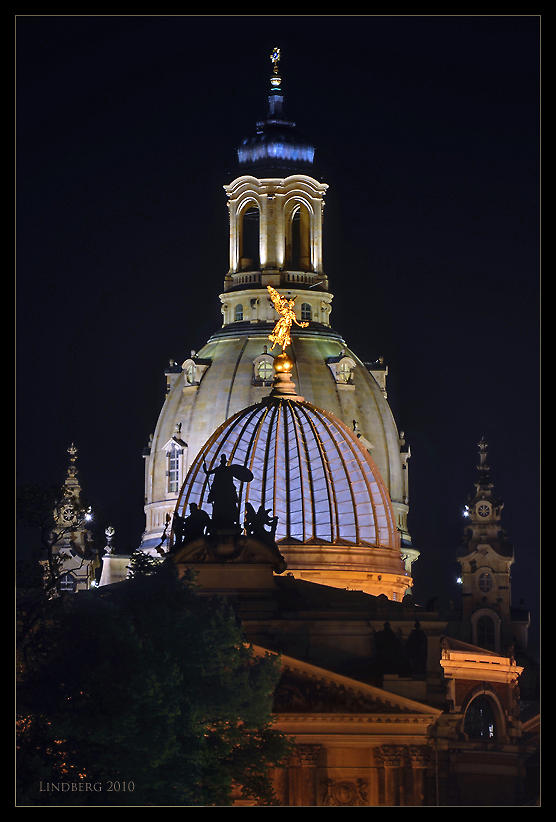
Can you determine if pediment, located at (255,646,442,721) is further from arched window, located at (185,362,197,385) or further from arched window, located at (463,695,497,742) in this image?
arched window, located at (185,362,197,385)

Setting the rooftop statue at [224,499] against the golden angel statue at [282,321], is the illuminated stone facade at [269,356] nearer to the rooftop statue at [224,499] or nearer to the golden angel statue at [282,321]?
the golden angel statue at [282,321]

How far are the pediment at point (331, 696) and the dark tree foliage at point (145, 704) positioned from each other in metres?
7.90

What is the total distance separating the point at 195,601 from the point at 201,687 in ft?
17.6

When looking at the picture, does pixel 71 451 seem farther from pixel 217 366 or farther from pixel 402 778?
pixel 402 778

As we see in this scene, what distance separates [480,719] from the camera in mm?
157125

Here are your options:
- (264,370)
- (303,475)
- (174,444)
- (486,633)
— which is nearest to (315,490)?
(303,475)

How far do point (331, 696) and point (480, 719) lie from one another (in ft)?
134

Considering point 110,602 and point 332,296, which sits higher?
point 332,296

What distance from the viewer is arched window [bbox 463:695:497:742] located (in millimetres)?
155000

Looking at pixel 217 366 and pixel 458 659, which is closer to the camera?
pixel 458 659

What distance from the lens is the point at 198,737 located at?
329ft

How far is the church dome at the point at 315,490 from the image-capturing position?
148 meters

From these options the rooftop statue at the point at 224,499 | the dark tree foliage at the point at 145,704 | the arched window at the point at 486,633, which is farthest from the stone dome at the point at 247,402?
the dark tree foliage at the point at 145,704

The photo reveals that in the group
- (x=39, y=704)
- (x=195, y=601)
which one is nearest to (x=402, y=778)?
(x=195, y=601)
